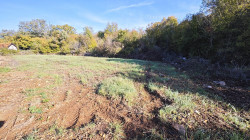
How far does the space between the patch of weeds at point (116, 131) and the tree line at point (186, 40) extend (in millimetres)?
7621

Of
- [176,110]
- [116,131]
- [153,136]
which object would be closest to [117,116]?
[116,131]

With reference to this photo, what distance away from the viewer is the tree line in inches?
217

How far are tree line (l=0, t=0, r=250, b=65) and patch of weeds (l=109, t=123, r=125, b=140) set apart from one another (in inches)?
300

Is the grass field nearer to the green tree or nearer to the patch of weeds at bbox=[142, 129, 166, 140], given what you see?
the patch of weeds at bbox=[142, 129, 166, 140]

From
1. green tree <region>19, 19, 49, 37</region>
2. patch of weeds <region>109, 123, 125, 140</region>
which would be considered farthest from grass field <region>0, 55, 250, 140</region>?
green tree <region>19, 19, 49, 37</region>

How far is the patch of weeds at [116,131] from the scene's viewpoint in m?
1.36

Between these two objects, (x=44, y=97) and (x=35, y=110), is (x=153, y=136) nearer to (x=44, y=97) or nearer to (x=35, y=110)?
(x=35, y=110)

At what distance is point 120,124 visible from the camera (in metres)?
1.59

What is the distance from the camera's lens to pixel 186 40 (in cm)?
906

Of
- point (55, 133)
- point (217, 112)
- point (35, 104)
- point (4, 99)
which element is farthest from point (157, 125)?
point (4, 99)

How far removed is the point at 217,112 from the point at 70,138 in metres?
2.77

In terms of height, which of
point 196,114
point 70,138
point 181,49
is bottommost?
point 70,138

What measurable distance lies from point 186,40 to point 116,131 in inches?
427

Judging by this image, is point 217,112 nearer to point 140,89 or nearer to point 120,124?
point 140,89
